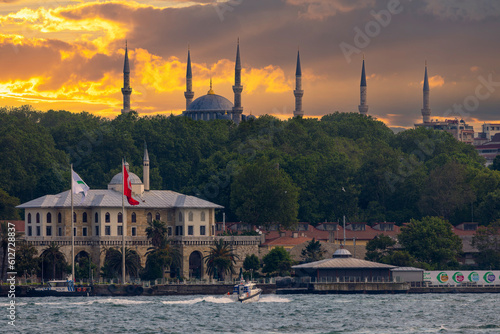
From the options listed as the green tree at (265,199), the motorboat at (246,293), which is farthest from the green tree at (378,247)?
the motorboat at (246,293)

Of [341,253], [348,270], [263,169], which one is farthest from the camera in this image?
[263,169]

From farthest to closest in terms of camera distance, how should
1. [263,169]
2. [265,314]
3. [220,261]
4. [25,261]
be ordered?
[263,169] < [220,261] < [25,261] < [265,314]

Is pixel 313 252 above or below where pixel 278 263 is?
above

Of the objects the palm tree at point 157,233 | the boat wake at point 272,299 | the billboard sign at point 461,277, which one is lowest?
the boat wake at point 272,299

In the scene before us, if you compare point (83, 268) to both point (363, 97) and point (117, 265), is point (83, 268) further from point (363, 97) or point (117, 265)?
point (363, 97)

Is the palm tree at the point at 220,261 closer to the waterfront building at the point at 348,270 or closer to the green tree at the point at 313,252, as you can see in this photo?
the green tree at the point at 313,252

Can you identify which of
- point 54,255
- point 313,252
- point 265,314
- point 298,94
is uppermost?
point 298,94

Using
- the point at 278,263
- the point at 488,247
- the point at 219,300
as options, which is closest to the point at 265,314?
the point at 219,300

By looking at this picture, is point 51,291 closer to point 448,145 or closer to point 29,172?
point 29,172
